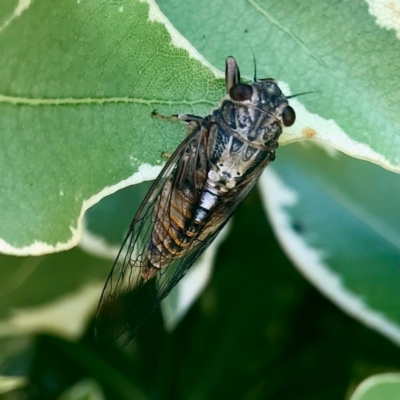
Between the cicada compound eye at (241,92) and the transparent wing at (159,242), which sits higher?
the cicada compound eye at (241,92)

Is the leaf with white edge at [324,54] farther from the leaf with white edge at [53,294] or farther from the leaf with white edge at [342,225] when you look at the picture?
A: the leaf with white edge at [53,294]

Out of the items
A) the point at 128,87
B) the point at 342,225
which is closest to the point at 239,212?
the point at 342,225

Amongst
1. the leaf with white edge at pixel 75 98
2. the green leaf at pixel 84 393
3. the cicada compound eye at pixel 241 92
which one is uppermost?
the leaf with white edge at pixel 75 98

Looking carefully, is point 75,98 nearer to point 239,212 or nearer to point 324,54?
point 324,54

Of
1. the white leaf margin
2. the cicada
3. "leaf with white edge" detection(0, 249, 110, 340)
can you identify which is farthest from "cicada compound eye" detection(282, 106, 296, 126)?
"leaf with white edge" detection(0, 249, 110, 340)

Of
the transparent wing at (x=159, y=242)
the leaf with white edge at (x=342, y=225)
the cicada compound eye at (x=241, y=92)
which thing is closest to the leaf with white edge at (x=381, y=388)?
the leaf with white edge at (x=342, y=225)

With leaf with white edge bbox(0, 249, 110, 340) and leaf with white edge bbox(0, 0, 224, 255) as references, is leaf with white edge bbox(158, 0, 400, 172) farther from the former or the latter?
leaf with white edge bbox(0, 249, 110, 340)

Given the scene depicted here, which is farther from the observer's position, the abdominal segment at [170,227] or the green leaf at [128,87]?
the abdominal segment at [170,227]

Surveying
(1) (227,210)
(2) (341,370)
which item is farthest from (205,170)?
(2) (341,370)
